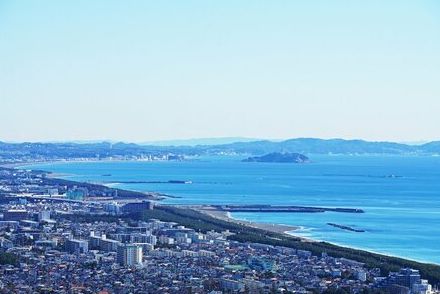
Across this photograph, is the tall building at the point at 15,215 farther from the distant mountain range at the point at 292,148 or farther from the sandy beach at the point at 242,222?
the distant mountain range at the point at 292,148

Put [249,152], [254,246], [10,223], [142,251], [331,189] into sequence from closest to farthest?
[142,251] < [254,246] < [10,223] < [331,189] < [249,152]

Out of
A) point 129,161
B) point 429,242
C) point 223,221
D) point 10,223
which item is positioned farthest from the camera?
point 129,161

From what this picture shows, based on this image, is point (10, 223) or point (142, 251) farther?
point (10, 223)

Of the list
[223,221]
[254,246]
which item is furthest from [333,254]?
[223,221]

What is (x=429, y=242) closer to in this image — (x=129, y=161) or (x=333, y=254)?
(x=333, y=254)

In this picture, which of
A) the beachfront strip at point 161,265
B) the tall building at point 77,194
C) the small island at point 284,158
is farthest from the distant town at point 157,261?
the small island at point 284,158

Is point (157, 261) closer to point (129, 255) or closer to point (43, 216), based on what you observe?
point (129, 255)
